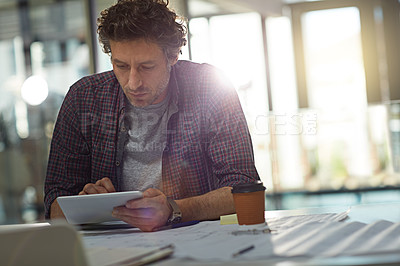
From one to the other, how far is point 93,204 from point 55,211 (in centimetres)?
45

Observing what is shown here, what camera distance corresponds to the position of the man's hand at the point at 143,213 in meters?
1.17

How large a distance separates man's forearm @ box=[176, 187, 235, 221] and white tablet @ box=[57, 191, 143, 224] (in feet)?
0.68

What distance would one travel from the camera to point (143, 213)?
Answer: 1174 mm

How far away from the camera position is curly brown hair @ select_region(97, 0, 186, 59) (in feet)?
5.18

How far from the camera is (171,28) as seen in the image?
169 centimetres

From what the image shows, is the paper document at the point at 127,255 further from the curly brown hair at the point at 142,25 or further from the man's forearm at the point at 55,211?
the curly brown hair at the point at 142,25

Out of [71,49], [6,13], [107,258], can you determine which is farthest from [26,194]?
[107,258]

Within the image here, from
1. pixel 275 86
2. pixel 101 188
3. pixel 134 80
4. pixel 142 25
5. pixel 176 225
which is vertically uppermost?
pixel 275 86

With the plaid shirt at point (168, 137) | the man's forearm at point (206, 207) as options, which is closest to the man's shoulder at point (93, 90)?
the plaid shirt at point (168, 137)

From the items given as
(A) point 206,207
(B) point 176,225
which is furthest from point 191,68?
(B) point 176,225

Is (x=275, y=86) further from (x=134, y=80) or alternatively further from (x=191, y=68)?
(x=134, y=80)

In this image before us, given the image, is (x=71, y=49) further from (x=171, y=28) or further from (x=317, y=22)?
(x=171, y=28)

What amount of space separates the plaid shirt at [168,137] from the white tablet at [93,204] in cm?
40

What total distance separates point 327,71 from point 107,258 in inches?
193
